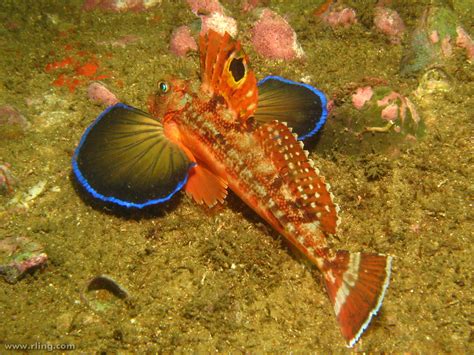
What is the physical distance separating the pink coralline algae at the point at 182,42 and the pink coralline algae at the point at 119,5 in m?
0.98

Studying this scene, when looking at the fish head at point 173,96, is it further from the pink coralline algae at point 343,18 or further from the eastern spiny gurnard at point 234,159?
the pink coralline algae at point 343,18

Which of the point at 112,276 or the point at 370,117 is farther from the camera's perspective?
the point at 370,117

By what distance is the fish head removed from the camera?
3.57 m

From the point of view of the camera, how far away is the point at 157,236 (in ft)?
10.8

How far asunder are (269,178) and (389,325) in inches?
60.5

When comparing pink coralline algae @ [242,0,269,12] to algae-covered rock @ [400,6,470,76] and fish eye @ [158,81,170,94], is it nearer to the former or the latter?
Result: algae-covered rock @ [400,6,470,76]

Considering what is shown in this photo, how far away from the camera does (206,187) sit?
3.47 metres

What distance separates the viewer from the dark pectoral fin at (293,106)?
3.77 m

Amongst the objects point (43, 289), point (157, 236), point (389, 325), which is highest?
point (389, 325)

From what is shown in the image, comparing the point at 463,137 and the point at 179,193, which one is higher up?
the point at 463,137

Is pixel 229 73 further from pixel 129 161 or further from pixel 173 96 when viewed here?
pixel 129 161

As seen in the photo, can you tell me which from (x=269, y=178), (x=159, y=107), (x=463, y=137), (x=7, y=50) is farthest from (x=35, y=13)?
(x=463, y=137)

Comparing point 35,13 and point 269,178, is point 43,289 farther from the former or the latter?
point 35,13

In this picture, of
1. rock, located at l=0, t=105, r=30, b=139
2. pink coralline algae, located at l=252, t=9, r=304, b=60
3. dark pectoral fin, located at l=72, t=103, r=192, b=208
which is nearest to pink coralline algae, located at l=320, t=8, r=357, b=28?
pink coralline algae, located at l=252, t=9, r=304, b=60
